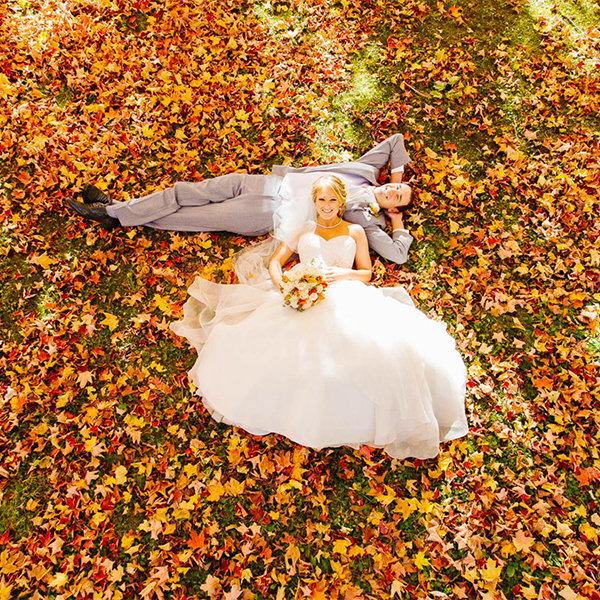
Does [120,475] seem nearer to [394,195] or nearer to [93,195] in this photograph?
Answer: [93,195]

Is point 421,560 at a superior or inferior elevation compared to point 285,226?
inferior

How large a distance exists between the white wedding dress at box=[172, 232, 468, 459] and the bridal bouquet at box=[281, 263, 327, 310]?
145 millimetres

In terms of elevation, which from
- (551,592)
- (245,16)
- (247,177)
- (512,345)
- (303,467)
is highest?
(245,16)

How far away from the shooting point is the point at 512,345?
516cm

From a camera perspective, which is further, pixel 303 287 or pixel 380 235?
pixel 380 235

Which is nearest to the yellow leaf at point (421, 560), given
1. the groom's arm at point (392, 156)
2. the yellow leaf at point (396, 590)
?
the yellow leaf at point (396, 590)

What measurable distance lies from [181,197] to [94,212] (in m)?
1.07

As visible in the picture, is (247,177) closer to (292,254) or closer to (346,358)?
(292,254)

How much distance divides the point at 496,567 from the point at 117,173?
6227 millimetres

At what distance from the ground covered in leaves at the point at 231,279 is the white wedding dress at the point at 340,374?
1.98 ft

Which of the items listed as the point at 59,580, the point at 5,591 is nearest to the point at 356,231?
the point at 59,580

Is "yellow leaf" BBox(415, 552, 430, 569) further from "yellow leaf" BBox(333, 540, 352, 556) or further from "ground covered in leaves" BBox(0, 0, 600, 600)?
"yellow leaf" BBox(333, 540, 352, 556)

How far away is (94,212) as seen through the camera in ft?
17.6

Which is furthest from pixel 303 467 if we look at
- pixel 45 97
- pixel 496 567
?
pixel 45 97
